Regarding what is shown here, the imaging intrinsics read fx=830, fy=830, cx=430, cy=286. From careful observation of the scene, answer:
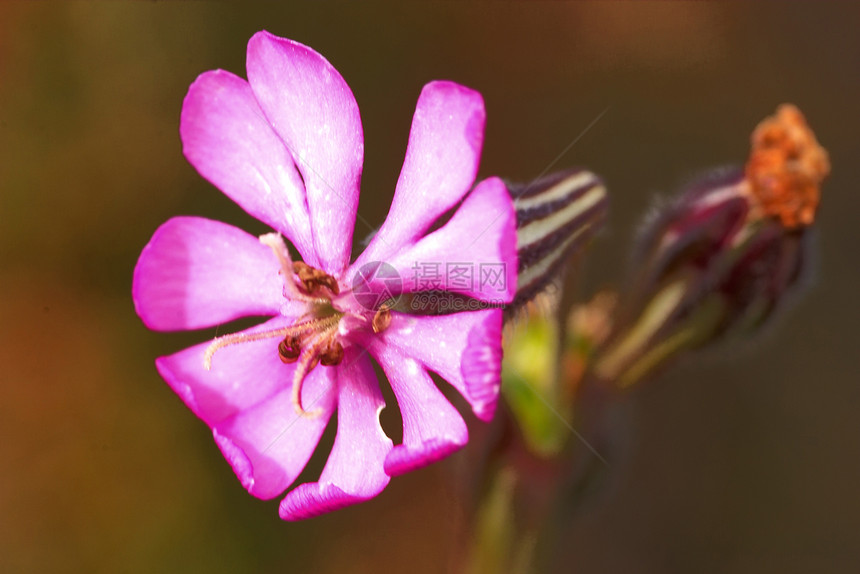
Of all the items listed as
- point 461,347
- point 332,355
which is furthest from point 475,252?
point 332,355

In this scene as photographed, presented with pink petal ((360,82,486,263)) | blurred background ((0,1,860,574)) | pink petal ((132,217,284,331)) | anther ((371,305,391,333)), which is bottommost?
blurred background ((0,1,860,574))

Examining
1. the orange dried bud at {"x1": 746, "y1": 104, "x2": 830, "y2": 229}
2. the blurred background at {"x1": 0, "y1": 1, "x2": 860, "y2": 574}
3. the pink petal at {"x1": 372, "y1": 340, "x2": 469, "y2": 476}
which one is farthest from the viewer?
the blurred background at {"x1": 0, "y1": 1, "x2": 860, "y2": 574}

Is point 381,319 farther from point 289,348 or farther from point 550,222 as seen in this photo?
point 550,222

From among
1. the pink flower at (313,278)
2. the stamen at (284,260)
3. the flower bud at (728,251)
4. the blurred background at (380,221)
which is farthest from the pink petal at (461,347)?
the blurred background at (380,221)

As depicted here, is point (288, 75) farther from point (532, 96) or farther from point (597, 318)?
point (532, 96)

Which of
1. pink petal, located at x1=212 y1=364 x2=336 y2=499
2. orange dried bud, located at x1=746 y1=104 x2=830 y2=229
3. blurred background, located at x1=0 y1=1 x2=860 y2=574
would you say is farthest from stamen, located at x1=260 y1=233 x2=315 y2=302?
blurred background, located at x1=0 y1=1 x2=860 y2=574

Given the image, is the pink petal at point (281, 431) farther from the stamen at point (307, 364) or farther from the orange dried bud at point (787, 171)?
the orange dried bud at point (787, 171)

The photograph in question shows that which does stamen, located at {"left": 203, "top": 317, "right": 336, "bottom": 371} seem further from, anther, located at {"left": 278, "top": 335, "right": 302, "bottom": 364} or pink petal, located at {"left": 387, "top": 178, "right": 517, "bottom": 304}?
pink petal, located at {"left": 387, "top": 178, "right": 517, "bottom": 304}

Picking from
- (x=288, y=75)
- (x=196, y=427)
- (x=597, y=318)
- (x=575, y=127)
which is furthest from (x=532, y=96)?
(x=288, y=75)
